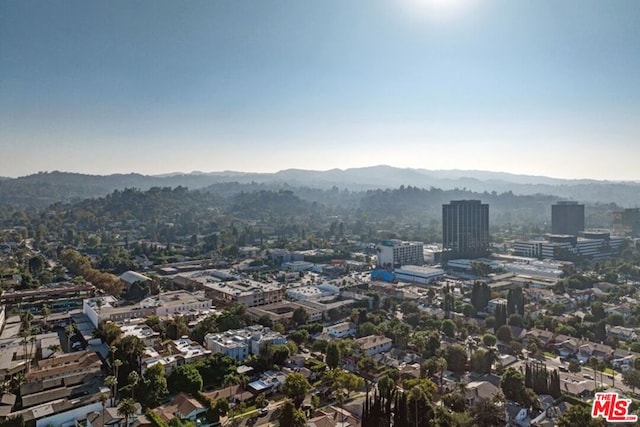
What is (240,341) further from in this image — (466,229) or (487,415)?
(466,229)

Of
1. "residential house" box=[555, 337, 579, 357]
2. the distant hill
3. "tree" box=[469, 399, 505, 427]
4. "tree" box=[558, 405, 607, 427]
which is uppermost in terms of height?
the distant hill

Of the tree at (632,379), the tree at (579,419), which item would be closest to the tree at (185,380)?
the tree at (579,419)

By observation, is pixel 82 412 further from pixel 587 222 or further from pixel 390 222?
pixel 587 222

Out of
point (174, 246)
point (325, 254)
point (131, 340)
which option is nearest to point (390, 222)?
point (325, 254)

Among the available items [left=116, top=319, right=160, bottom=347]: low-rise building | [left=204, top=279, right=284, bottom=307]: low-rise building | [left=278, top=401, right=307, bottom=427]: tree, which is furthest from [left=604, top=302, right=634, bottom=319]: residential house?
[left=116, top=319, right=160, bottom=347]: low-rise building

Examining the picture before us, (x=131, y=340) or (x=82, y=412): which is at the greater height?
(x=131, y=340)

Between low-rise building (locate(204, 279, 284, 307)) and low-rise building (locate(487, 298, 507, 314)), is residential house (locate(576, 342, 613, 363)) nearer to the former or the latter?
low-rise building (locate(487, 298, 507, 314))
